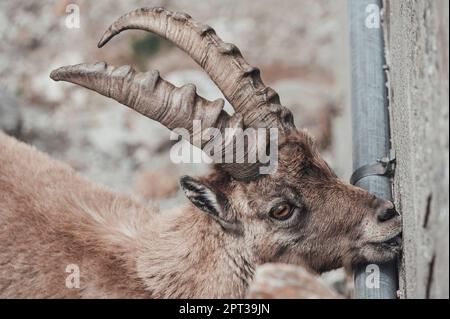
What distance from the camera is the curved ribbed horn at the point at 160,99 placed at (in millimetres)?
6441

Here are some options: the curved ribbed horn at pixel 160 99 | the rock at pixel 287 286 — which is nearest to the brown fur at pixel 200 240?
the curved ribbed horn at pixel 160 99

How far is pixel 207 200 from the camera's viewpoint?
6.73 m

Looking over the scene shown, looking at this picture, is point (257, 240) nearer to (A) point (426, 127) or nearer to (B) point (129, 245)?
(B) point (129, 245)

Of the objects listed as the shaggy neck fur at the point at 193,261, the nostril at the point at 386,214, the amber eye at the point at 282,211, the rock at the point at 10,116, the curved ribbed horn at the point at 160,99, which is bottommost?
the shaggy neck fur at the point at 193,261

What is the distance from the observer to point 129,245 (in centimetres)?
718

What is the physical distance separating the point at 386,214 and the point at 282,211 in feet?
2.62

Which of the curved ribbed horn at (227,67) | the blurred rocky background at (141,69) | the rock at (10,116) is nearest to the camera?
the curved ribbed horn at (227,67)

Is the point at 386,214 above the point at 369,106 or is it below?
below

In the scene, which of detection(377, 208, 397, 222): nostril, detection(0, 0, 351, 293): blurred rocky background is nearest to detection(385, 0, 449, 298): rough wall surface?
detection(377, 208, 397, 222): nostril

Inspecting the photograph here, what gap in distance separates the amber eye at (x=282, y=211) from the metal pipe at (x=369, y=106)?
642 mm

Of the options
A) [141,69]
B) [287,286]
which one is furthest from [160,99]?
[141,69]

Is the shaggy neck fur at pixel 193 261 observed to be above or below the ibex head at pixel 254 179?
below

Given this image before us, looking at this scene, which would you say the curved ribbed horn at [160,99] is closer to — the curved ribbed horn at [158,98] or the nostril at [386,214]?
the curved ribbed horn at [158,98]

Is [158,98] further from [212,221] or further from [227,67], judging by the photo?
[212,221]
